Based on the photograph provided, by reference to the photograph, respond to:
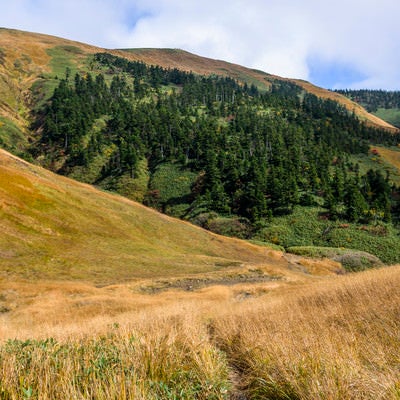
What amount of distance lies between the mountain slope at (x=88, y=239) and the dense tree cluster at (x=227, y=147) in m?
33.7

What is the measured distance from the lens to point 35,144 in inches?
5522

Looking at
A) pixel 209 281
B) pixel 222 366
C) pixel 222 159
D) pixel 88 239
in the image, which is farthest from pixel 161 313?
pixel 222 159

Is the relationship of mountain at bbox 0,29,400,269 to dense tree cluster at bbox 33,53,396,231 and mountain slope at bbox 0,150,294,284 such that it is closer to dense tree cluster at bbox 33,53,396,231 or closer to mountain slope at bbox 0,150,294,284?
dense tree cluster at bbox 33,53,396,231

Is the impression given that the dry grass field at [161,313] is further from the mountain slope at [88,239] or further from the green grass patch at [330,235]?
the green grass patch at [330,235]

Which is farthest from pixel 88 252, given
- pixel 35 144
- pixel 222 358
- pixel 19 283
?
pixel 35 144

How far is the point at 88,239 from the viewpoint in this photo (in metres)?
44.7

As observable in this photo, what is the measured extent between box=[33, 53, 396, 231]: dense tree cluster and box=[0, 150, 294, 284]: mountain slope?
33652 mm

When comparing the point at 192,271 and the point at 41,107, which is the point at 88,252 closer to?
the point at 192,271

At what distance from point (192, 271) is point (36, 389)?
37182mm

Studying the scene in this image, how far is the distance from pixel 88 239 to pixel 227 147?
9092 centimetres

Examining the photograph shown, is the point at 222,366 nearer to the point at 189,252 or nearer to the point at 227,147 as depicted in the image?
the point at 189,252

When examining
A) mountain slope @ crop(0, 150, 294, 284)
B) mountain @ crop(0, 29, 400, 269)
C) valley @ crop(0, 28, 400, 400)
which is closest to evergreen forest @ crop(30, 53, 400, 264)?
mountain @ crop(0, 29, 400, 269)

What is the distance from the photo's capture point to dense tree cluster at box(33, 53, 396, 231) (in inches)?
3669

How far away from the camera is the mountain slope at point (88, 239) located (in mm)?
35281
